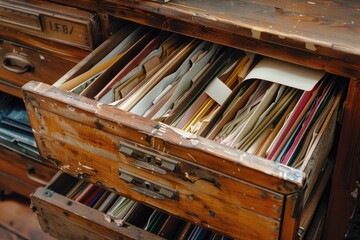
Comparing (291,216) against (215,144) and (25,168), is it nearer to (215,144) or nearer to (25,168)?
(215,144)

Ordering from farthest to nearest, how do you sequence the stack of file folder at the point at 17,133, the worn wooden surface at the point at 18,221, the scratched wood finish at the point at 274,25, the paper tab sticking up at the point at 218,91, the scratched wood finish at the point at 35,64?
the worn wooden surface at the point at 18,221, the stack of file folder at the point at 17,133, the scratched wood finish at the point at 35,64, the paper tab sticking up at the point at 218,91, the scratched wood finish at the point at 274,25

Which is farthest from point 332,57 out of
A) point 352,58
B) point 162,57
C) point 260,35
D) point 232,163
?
point 162,57

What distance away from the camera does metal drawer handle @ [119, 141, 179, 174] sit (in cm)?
86

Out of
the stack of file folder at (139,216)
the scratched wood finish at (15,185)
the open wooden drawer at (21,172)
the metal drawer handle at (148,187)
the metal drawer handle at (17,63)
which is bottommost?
the metal drawer handle at (148,187)

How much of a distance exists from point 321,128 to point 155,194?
0.32 meters

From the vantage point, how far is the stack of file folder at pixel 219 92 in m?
0.92

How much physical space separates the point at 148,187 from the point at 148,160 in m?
0.07

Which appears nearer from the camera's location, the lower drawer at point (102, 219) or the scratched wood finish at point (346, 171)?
the scratched wood finish at point (346, 171)

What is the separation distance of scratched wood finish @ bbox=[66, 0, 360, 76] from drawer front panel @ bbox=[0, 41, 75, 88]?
256mm

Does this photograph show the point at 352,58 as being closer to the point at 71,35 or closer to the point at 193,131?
the point at 193,131

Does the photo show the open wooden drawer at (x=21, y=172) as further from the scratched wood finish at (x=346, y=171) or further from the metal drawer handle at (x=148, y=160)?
the scratched wood finish at (x=346, y=171)

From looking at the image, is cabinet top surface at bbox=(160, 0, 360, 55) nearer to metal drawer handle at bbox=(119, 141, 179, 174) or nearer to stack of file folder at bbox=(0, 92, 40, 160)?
metal drawer handle at bbox=(119, 141, 179, 174)

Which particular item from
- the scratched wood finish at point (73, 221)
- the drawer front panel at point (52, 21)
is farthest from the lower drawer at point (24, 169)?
the drawer front panel at point (52, 21)

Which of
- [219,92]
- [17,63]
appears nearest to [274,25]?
[219,92]
